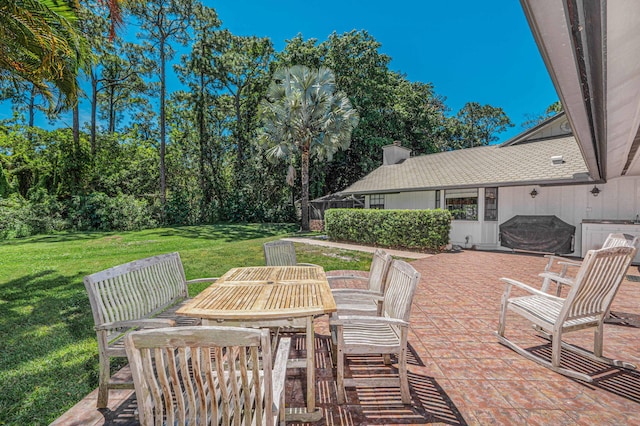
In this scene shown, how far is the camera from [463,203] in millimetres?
12117

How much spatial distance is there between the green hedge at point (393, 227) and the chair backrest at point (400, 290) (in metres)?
7.68

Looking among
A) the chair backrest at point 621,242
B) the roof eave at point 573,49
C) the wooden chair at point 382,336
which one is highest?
the roof eave at point 573,49

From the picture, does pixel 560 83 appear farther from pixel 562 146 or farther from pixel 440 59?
pixel 440 59

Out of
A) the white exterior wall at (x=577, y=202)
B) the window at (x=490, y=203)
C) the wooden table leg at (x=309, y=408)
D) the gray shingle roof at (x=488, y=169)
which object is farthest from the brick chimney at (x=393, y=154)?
the wooden table leg at (x=309, y=408)

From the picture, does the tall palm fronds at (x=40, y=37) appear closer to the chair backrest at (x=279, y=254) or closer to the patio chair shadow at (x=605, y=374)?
the chair backrest at (x=279, y=254)

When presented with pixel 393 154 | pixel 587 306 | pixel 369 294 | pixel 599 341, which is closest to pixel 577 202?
pixel 599 341

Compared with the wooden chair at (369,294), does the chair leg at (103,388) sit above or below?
below

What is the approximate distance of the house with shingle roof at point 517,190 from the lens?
8.98 metres

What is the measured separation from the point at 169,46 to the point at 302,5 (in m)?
10.7

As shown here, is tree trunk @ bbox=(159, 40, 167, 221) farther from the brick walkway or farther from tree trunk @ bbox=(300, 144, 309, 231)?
the brick walkway

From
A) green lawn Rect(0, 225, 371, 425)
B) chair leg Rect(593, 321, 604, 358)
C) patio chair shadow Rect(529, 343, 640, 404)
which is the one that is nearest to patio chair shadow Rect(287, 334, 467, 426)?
patio chair shadow Rect(529, 343, 640, 404)

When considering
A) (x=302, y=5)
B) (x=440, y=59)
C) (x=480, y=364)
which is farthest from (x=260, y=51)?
(x=480, y=364)

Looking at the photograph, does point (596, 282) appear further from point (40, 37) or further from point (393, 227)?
point (393, 227)

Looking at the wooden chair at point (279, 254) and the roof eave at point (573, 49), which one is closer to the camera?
the roof eave at point (573, 49)
